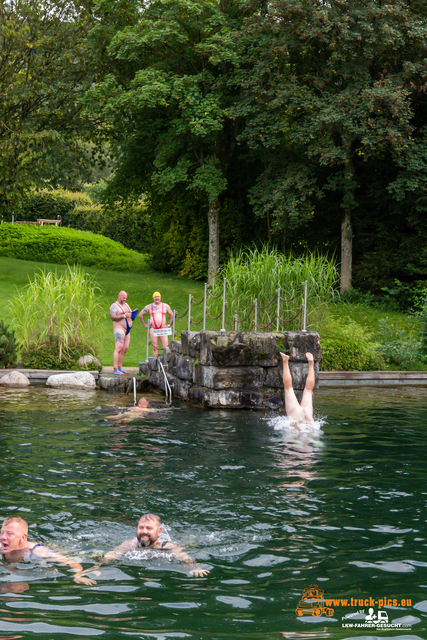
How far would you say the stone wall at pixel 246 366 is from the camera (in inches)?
503

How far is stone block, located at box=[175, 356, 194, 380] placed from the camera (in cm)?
1380

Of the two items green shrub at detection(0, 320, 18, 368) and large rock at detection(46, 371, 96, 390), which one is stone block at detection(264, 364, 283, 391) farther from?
green shrub at detection(0, 320, 18, 368)

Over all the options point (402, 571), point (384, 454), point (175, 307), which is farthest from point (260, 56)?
point (402, 571)

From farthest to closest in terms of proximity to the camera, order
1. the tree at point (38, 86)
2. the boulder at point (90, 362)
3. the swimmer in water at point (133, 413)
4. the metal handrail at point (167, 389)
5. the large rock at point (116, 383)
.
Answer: the tree at point (38, 86) → the boulder at point (90, 362) → the large rock at point (116, 383) → the metal handrail at point (167, 389) → the swimmer in water at point (133, 413)

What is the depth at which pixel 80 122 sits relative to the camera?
93.5 ft

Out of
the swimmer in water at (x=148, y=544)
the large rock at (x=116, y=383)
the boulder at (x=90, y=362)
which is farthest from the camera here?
the boulder at (x=90, y=362)

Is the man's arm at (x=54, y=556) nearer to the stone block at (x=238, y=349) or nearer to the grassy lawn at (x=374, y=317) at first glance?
the stone block at (x=238, y=349)

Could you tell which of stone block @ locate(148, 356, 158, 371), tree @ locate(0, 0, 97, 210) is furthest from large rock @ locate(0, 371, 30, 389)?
tree @ locate(0, 0, 97, 210)

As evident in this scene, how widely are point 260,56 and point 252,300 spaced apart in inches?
573

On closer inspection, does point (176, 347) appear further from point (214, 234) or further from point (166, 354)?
point (214, 234)

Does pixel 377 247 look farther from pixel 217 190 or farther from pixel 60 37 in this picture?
pixel 60 37

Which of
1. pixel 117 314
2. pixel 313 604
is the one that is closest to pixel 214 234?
pixel 117 314

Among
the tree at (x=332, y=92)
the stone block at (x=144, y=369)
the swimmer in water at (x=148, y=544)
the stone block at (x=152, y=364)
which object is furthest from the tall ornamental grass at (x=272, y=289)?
the tree at (x=332, y=92)

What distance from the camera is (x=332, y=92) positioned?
24703mm
